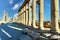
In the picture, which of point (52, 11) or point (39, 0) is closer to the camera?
point (52, 11)

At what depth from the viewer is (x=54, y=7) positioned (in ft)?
49.7

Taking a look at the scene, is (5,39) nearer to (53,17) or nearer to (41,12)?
(53,17)

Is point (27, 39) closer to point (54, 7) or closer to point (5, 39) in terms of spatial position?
point (5, 39)

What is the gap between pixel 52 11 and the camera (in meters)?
15.3

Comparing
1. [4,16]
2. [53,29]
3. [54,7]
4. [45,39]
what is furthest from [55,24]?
[4,16]

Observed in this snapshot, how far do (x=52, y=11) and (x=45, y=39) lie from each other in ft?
15.2

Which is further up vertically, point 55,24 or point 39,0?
point 39,0

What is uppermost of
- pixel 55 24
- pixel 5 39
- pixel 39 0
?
pixel 39 0

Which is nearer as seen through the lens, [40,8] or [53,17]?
[53,17]

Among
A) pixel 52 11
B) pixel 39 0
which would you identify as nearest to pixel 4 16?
pixel 39 0

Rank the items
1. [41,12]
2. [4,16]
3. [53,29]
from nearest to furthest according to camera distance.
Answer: [53,29] < [41,12] < [4,16]

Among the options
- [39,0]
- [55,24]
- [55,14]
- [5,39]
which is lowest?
[5,39]

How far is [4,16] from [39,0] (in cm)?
5991

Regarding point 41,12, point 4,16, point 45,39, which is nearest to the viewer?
point 45,39
